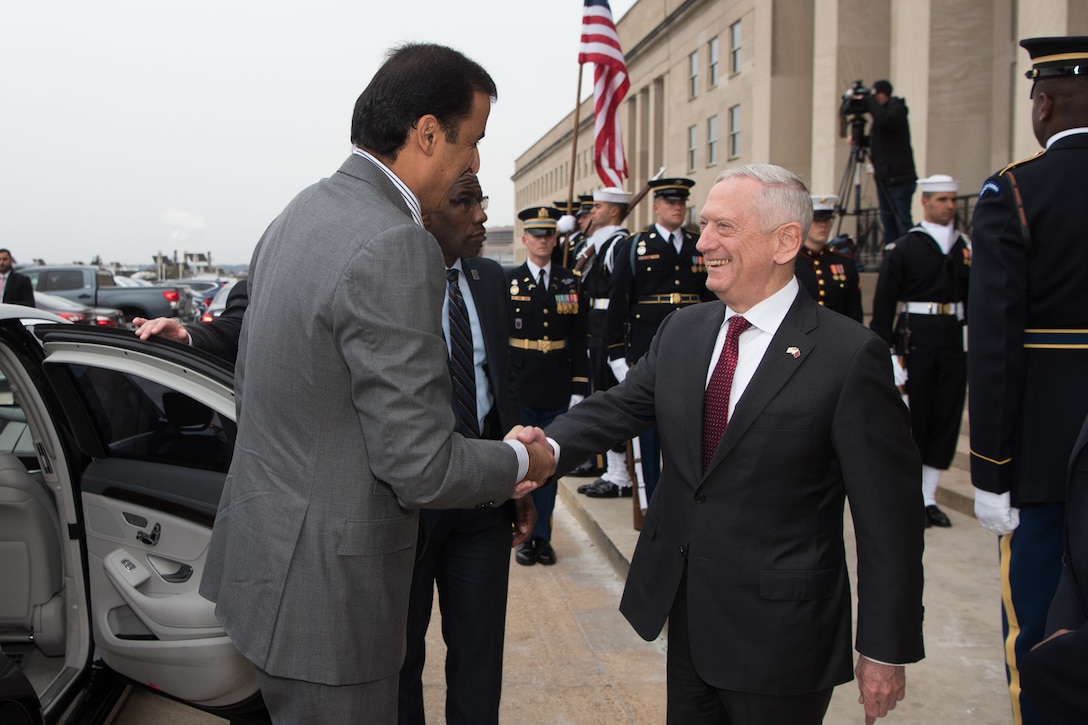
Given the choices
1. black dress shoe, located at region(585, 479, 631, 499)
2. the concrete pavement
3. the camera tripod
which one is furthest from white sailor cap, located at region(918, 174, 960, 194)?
the camera tripod

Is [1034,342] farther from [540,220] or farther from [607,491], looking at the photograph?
[607,491]

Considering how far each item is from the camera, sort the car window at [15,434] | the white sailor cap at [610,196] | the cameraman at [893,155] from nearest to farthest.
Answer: the car window at [15,434] → the white sailor cap at [610,196] → the cameraman at [893,155]

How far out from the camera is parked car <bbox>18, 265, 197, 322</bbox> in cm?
2206

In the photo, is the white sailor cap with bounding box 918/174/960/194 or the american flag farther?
the american flag

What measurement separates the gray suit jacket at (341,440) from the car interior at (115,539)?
1212 millimetres

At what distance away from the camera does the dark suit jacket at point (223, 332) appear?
3773mm

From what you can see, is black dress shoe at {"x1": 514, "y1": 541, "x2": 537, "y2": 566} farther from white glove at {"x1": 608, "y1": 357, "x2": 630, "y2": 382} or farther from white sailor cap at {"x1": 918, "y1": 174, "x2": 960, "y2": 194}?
white sailor cap at {"x1": 918, "y1": 174, "x2": 960, "y2": 194}

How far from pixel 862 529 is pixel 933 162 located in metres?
12.8

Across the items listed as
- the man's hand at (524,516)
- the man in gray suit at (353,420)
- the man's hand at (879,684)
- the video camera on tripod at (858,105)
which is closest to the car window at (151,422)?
the man's hand at (524,516)

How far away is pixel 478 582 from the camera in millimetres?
2906

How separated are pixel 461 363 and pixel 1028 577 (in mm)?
1922

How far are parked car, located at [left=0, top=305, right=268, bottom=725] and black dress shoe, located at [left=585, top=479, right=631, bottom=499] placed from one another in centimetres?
414

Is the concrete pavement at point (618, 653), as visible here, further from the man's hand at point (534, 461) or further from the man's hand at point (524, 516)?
the man's hand at point (534, 461)

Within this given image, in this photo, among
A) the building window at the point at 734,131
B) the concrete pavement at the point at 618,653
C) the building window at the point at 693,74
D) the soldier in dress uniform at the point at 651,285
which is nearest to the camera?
the concrete pavement at the point at 618,653
